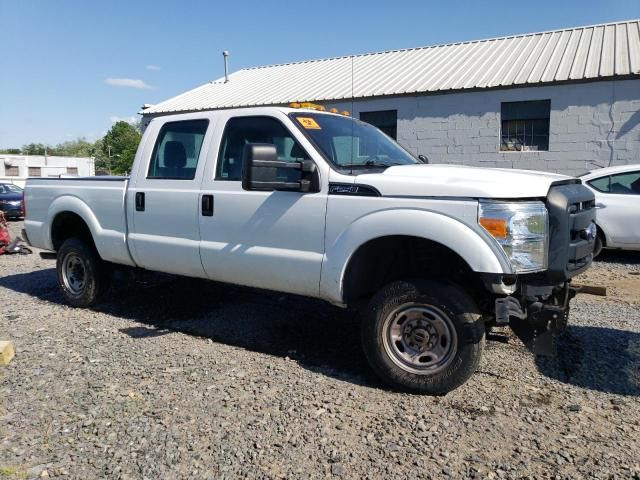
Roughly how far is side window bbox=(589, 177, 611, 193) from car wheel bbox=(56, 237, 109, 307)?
7.35 m

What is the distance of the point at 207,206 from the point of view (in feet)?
15.2

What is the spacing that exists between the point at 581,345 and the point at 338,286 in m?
2.29

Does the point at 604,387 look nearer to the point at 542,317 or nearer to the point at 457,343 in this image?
the point at 542,317

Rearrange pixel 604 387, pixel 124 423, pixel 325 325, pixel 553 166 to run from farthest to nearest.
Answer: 1. pixel 553 166
2. pixel 325 325
3. pixel 604 387
4. pixel 124 423

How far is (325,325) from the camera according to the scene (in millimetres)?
5371

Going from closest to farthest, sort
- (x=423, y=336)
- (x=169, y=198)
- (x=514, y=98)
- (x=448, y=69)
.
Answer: (x=423, y=336) → (x=169, y=198) → (x=514, y=98) → (x=448, y=69)

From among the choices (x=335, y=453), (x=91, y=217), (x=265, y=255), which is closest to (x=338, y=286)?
(x=265, y=255)

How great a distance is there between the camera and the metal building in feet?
40.3

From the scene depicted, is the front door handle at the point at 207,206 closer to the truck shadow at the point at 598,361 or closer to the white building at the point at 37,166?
the truck shadow at the point at 598,361

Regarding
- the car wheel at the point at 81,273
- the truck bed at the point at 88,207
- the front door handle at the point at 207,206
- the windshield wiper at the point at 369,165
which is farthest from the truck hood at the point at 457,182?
the car wheel at the point at 81,273

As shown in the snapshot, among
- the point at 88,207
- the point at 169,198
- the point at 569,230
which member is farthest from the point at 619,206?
the point at 88,207

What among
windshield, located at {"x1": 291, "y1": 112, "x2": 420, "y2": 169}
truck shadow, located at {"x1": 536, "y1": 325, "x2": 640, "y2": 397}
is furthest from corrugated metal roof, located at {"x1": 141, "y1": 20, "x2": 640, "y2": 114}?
truck shadow, located at {"x1": 536, "y1": 325, "x2": 640, "y2": 397}

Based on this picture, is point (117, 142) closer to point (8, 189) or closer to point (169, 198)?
point (8, 189)

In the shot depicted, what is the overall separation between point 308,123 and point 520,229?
1.93 m
